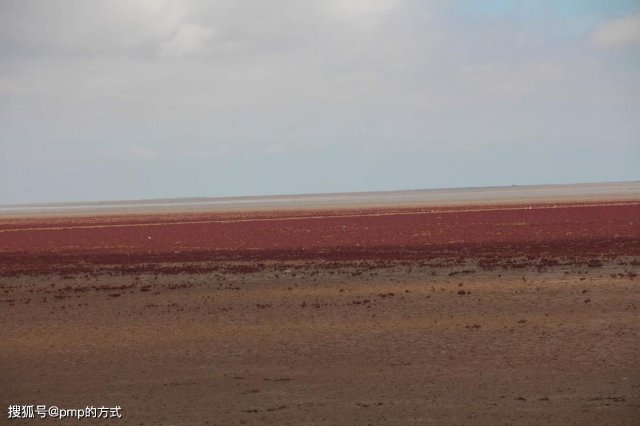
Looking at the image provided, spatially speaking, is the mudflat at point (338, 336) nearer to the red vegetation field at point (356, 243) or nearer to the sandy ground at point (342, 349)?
the sandy ground at point (342, 349)

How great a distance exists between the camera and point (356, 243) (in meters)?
41.6

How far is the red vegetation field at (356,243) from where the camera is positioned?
112 ft

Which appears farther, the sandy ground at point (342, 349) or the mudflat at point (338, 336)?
the mudflat at point (338, 336)

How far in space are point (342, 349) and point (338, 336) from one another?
1.32 m

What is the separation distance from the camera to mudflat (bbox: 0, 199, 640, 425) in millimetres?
12344

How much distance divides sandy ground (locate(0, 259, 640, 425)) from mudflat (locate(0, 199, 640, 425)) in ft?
0.18

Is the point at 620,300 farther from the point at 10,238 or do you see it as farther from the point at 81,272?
the point at 10,238

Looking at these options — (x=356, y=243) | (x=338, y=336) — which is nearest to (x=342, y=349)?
(x=338, y=336)

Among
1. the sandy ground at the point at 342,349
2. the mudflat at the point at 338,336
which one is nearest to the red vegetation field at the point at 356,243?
the mudflat at the point at 338,336

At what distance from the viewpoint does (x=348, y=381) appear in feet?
44.9

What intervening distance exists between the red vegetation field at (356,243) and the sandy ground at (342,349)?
6.86 meters

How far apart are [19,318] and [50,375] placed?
7569mm

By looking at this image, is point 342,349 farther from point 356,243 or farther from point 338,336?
point 356,243

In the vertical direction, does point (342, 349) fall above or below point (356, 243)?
below
